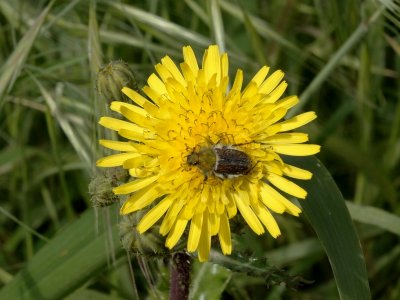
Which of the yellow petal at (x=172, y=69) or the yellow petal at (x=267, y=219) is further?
the yellow petal at (x=172, y=69)

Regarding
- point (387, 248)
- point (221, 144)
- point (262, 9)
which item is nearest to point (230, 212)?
point (221, 144)

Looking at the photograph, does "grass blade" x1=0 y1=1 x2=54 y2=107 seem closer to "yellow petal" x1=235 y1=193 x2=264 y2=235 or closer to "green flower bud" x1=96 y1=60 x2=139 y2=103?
"green flower bud" x1=96 y1=60 x2=139 y2=103

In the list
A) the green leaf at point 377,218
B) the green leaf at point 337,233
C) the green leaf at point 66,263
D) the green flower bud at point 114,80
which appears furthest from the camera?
the green leaf at point 377,218

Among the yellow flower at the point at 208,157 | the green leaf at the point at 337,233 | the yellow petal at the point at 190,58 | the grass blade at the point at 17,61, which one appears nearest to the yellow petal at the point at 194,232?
the yellow flower at the point at 208,157

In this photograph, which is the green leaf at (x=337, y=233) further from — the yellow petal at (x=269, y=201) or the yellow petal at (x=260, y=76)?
the yellow petal at (x=260, y=76)

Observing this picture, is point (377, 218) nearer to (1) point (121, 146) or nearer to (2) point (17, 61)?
(1) point (121, 146)

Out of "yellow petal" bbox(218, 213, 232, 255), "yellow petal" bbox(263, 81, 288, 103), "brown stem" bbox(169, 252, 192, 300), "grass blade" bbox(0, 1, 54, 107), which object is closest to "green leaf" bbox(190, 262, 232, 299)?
"brown stem" bbox(169, 252, 192, 300)

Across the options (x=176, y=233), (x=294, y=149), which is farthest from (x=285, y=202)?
(x=176, y=233)
